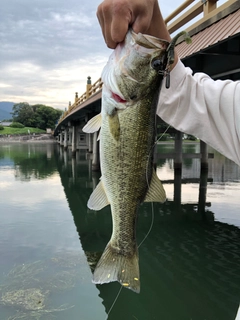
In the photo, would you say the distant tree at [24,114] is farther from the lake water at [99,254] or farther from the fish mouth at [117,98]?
the fish mouth at [117,98]

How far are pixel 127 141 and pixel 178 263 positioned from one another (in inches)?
215

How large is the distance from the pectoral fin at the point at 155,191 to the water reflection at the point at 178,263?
340cm

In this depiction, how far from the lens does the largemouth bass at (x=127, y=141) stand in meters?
1.71

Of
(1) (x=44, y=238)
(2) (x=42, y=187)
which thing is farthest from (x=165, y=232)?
(2) (x=42, y=187)

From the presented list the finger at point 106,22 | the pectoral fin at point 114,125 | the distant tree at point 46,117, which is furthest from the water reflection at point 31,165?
the distant tree at point 46,117

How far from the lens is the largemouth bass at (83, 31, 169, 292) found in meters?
1.71

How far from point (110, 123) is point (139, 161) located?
303mm

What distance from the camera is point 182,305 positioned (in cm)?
501

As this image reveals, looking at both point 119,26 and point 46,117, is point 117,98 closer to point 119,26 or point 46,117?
point 119,26

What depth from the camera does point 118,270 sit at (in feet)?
6.61

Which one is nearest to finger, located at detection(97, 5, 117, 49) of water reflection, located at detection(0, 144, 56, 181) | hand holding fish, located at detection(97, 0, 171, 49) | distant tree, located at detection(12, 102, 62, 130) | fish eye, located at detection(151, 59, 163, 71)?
hand holding fish, located at detection(97, 0, 171, 49)

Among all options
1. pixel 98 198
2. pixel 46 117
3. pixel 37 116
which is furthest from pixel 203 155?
pixel 37 116

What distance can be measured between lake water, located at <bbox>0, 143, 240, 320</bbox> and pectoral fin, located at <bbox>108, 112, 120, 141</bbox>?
269cm

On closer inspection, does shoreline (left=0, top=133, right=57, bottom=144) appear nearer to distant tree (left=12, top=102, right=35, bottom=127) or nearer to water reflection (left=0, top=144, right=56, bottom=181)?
distant tree (left=12, top=102, right=35, bottom=127)
